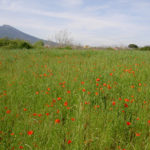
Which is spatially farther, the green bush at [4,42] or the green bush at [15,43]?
the green bush at [4,42]

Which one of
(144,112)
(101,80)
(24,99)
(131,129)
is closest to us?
(131,129)

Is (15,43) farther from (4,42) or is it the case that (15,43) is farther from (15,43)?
(4,42)

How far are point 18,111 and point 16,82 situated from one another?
166cm

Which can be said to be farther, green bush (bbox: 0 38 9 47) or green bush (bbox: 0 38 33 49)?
green bush (bbox: 0 38 9 47)

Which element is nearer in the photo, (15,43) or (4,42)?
(15,43)

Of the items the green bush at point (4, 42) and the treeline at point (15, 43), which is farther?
the green bush at point (4, 42)

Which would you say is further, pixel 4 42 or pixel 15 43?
pixel 4 42

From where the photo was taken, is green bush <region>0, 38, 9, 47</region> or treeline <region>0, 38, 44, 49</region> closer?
treeline <region>0, 38, 44, 49</region>

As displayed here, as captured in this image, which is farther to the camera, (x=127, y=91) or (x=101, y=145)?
(x=127, y=91)

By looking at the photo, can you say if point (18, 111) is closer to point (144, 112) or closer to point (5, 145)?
point (5, 145)

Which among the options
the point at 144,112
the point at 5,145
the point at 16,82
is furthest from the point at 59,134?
the point at 16,82

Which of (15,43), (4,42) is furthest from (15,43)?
(4,42)

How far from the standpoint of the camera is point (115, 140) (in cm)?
201

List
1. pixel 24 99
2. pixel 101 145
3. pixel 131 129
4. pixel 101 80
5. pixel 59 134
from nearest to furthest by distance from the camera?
pixel 101 145, pixel 59 134, pixel 131 129, pixel 24 99, pixel 101 80
